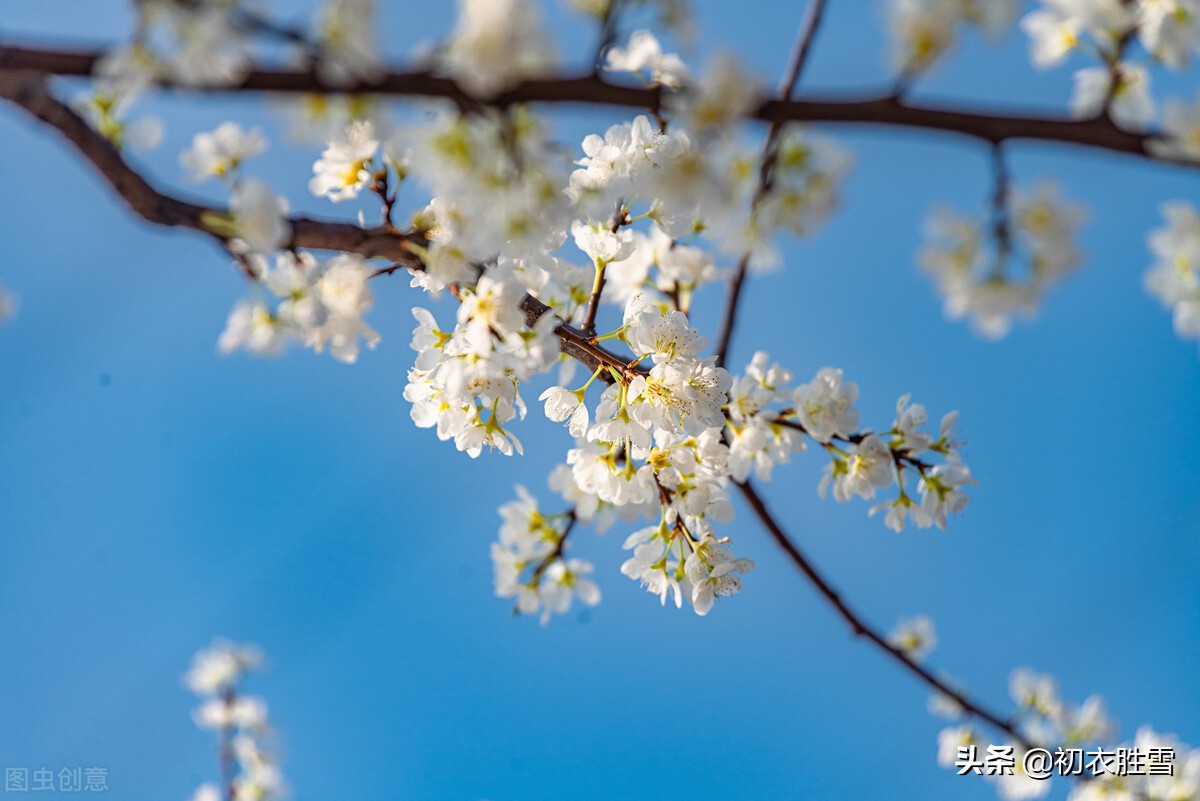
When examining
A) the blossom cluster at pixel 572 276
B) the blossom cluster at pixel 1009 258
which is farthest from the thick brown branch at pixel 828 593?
the blossom cluster at pixel 1009 258

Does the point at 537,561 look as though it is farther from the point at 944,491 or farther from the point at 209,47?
the point at 209,47

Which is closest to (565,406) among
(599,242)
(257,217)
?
(599,242)

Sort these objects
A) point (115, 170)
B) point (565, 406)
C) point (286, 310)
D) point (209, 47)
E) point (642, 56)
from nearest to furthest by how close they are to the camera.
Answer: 1. point (209, 47)
2. point (115, 170)
3. point (286, 310)
4. point (565, 406)
5. point (642, 56)

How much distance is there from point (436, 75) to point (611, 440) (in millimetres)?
773

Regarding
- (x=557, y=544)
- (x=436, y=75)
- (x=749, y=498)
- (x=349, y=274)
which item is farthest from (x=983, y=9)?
(x=557, y=544)

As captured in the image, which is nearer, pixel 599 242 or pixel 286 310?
pixel 286 310

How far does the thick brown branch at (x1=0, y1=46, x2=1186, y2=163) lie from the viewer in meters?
0.62

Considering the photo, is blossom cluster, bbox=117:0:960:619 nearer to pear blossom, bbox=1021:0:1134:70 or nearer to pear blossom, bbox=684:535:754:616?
pear blossom, bbox=684:535:754:616

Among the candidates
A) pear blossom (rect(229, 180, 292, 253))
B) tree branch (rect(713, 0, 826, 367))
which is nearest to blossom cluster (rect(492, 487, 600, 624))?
tree branch (rect(713, 0, 826, 367))

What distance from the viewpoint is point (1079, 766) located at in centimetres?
230

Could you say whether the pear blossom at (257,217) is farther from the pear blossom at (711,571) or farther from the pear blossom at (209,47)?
the pear blossom at (711,571)

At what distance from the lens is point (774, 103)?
668mm

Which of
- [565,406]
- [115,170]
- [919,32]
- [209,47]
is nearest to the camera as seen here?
[209,47]

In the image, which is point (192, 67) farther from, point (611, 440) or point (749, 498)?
point (749, 498)
